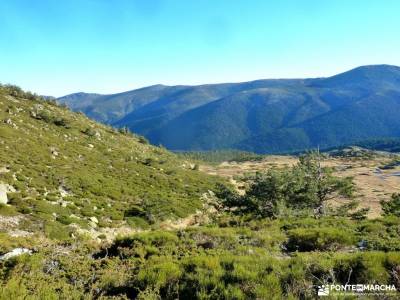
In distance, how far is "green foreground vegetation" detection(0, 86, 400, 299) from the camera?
963 centimetres

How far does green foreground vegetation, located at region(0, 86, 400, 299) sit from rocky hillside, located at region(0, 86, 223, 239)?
0.71 feet

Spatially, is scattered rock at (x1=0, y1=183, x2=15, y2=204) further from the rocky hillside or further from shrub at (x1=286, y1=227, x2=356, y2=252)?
shrub at (x1=286, y1=227, x2=356, y2=252)

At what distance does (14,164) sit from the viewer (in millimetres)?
38219

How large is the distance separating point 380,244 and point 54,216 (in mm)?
23368

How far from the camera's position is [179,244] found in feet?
47.5

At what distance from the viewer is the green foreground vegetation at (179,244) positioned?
963 centimetres

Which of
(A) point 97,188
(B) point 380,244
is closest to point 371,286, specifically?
(B) point 380,244

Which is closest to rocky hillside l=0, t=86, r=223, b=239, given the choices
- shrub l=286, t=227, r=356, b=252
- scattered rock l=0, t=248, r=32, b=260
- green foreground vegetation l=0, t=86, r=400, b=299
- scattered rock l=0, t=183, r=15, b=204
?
scattered rock l=0, t=183, r=15, b=204

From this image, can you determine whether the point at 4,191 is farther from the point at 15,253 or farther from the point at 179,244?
the point at 179,244

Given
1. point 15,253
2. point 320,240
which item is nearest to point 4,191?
point 15,253

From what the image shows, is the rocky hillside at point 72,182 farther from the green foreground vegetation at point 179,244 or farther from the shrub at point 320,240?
the shrub at point 320,240

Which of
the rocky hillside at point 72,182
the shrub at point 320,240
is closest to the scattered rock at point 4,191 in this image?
the rocky hillside at point 72,182

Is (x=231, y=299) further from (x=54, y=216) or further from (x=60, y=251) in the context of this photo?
(x=54, y=216)

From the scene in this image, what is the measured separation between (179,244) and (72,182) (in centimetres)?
2828
